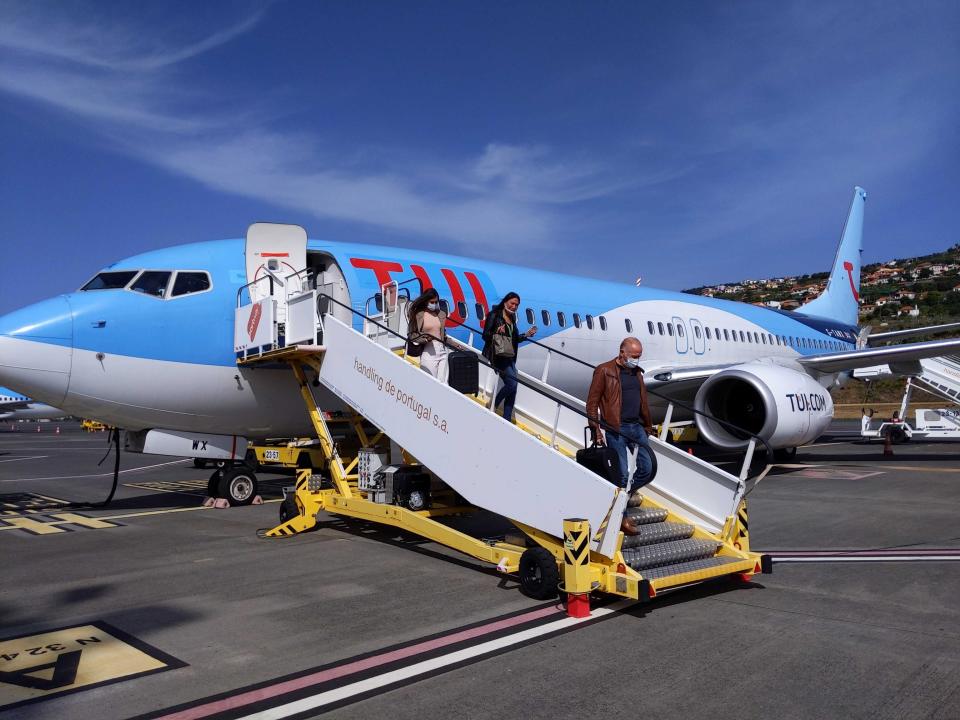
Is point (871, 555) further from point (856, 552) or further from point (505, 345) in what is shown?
point (505, 345)

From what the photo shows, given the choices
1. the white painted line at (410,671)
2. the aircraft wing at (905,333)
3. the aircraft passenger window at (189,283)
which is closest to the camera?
the white painted line at (410,671)

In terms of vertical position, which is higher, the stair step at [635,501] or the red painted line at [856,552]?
the stair step at [635,501]

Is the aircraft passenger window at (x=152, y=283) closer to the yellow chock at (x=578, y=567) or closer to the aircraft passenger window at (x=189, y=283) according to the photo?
the aircraft passenger window at (x=189, y=283)

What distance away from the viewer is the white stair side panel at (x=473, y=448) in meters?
5.25

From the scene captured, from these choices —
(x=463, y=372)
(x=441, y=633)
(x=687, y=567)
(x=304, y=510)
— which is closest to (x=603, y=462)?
(x=687, y=567)

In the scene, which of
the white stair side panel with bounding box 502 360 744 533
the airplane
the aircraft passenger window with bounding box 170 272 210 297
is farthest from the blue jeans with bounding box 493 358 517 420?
the airplane

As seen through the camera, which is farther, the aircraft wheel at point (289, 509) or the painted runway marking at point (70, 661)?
the aircraft wheel at point (289, 509)

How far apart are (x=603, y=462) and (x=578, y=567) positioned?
876 millimetres

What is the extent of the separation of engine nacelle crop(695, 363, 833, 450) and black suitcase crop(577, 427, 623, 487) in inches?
224

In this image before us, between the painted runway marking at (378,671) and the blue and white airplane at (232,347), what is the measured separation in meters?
5.26

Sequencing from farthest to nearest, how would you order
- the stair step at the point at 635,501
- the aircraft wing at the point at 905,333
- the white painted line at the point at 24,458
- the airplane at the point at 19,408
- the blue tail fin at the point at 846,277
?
the airplane at the point at 19,408, the blue tail fin at the point at 846,277, the white painted line at the point at 24,458, the aircraft wing at the point at 905,333, the stair step at the point at 635,501

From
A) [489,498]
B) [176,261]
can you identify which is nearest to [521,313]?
[176,261]

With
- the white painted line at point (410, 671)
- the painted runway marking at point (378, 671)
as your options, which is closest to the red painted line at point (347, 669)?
the painted runway marking at point (378, 671)

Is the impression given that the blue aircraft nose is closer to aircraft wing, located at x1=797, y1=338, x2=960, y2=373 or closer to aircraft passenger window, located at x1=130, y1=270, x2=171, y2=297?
aircraft passenger window, located at x1=130, y1=270, x2=171, y2=297
